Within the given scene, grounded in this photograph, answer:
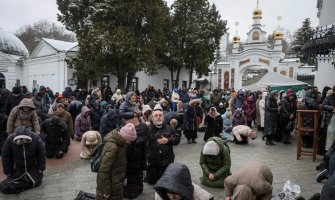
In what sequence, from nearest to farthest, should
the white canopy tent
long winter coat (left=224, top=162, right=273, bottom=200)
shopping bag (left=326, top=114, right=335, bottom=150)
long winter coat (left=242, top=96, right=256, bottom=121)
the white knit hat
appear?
long winter coat (left=224, top=162, right=273, bottom=200)
the white knit hat
shopping bag (left=326, top=114, right=335, bottom=150)
long winter coat (left=242, top=96, right=256, bottom=121)
the white canopy tent

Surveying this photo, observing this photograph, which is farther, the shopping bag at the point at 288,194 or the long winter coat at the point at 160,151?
the long winter coat at the point at 160,151

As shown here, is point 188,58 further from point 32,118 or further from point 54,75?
point 32,118

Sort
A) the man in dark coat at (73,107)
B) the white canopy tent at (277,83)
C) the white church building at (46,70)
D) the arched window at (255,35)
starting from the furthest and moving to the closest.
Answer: the arched window at (255,35) < the white church building at (46,70) < the white canopy tent at (277,83) < the man in dark coat at (73,107)

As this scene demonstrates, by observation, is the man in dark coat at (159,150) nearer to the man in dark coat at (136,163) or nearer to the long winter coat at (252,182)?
the man in dark coat at (136,163)

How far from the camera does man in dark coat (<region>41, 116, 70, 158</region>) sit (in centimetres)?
836

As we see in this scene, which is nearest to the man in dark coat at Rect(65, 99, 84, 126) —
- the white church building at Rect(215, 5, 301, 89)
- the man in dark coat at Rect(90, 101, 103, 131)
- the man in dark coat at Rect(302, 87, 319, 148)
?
the man in dark coat at Rect(90, 101, 103, 131)

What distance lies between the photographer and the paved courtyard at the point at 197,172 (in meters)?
5.66

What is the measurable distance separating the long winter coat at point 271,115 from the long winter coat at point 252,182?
713cm

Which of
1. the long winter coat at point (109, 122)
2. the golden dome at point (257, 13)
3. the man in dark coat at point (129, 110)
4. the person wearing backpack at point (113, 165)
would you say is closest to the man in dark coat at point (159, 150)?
the person wearing backpack at point (113, 165)

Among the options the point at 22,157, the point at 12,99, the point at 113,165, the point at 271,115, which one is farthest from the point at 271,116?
the point at 12,99

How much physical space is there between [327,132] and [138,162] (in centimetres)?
521

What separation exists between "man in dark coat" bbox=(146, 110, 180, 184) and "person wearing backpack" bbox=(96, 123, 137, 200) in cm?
130

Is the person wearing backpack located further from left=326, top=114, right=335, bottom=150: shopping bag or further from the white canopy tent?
the white canopy tent

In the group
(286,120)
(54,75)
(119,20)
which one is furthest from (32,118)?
(54,75)
